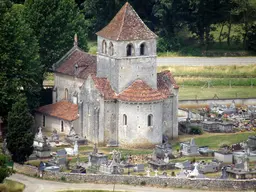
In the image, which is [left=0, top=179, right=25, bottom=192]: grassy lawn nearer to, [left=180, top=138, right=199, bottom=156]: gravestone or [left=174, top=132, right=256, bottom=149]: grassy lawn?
[left=180, top=138, right=199, bottom=156]: gravestone

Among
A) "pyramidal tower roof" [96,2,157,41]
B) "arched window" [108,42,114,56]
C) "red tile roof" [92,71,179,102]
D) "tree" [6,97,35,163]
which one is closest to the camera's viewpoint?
"tree" [6,97,35,163]

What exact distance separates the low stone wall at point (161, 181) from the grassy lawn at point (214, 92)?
3306cm

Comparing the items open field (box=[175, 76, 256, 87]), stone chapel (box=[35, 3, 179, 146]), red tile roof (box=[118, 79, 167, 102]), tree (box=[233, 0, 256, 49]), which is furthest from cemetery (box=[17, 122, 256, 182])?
A: tree (box=[233, 0, 256, 49])

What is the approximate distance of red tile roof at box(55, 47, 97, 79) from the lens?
429ft

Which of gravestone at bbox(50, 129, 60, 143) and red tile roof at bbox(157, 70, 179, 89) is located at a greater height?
red tile roof at bbox(157, 70, 179, 89)

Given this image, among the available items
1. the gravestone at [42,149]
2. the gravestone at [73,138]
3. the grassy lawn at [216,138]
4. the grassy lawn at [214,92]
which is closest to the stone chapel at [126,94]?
the gravestone at [73,138]

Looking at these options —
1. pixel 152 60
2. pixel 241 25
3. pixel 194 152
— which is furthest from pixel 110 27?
pixel 241 25

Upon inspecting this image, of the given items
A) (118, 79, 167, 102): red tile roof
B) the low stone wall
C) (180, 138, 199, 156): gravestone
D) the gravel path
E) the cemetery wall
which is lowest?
the gravel path

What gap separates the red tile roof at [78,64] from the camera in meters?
131

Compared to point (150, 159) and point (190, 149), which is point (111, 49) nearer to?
point (190, 149)

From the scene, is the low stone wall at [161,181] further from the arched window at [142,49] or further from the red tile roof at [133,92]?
the arched window at [142,49]

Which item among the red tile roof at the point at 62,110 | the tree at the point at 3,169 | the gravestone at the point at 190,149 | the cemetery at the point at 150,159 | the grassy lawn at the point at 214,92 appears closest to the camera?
the tree at the point at 3,169

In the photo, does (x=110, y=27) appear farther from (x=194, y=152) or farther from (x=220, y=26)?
(x=220, y=26)

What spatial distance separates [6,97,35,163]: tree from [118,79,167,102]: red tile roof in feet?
31.3
